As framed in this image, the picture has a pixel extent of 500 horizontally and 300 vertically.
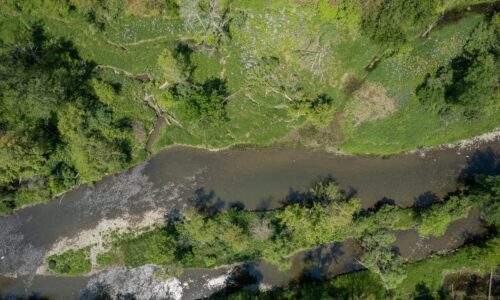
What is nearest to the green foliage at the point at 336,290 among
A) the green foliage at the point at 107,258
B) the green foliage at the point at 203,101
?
the green foliage at the point at 107,258

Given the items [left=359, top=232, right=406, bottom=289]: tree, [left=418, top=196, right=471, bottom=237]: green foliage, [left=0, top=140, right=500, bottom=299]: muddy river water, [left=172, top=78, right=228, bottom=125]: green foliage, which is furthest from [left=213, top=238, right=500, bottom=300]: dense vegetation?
[left=172, top=78, right=228, bottom=125]: green foliage

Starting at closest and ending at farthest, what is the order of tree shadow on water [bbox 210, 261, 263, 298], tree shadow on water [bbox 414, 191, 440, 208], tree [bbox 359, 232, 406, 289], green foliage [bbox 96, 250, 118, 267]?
tree [bbox 359, 232, 406, 289], tree shadow on water [bbox 414, 191, 440, 208], tree shadow on water [bbox 210, 261, 263, 298], green foliage [bbox 96, 250, 118, 267]

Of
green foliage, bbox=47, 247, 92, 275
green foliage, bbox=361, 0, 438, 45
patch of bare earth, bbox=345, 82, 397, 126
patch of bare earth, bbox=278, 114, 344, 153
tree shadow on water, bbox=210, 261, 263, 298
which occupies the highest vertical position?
green foliage, bbox=361, 0, 438, 45

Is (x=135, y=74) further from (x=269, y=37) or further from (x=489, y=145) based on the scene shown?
(x=489, y=145)

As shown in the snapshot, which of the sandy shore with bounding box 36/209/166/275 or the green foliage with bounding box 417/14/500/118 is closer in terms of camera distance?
the green foliage with bounding box 417/14/500/118

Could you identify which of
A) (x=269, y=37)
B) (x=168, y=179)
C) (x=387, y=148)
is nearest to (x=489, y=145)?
(x=387, y=148)

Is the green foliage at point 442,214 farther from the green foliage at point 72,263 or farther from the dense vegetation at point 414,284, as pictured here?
the green foliage at point 72,263

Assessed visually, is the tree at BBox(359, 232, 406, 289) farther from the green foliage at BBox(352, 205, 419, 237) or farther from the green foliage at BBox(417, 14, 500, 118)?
the green foliage at BBox(417, 14, 500, 118)
